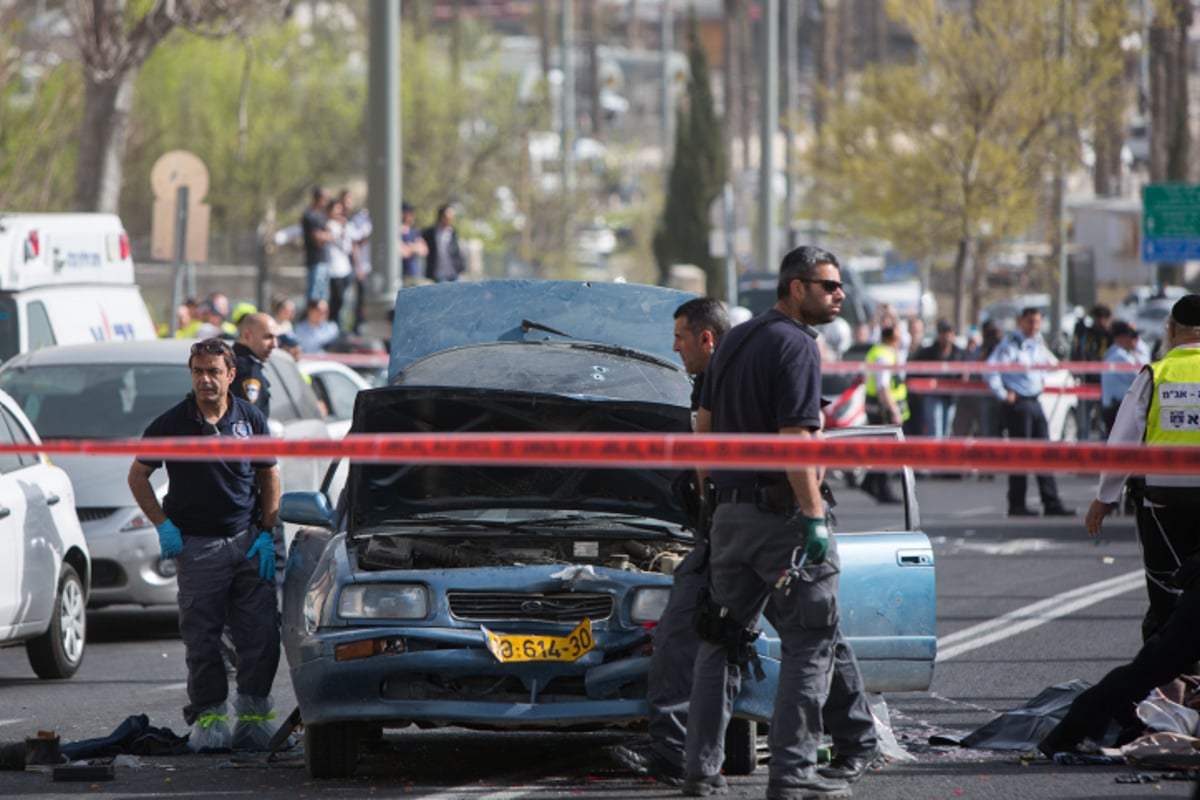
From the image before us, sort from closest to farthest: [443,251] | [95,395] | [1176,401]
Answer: [1176,401]
[95,395]
[443,251]

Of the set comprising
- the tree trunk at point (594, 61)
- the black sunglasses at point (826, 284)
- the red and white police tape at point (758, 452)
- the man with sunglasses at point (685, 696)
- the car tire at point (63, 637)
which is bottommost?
the car tire at point (63, 637)

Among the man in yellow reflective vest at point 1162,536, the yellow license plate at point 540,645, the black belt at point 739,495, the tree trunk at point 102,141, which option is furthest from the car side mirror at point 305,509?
the tree trunk at point 102,141

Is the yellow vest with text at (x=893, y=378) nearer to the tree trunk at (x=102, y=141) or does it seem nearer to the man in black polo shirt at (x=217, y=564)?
the tree trunk at (x=102, y=141)

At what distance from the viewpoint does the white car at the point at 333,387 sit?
55.4 feet

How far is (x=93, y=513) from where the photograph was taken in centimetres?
1291

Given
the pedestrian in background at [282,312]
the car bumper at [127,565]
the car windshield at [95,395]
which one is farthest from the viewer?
the pedestrian in background at [282,312]

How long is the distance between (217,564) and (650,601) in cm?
212

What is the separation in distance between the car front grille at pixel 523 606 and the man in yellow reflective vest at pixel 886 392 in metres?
14.8

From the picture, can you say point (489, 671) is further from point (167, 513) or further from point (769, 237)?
point (769, 237)

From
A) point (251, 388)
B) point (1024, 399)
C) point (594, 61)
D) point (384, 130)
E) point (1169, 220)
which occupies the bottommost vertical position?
point (1024, 399)

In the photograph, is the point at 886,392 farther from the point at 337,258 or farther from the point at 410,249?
the point at 337,258

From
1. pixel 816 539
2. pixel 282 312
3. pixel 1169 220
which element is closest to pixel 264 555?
pixel 816 539

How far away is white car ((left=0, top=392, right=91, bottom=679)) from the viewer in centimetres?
1084

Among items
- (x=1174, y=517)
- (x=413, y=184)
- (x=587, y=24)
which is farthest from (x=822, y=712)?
(x=587, y=24)
